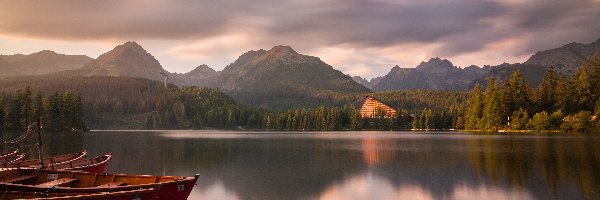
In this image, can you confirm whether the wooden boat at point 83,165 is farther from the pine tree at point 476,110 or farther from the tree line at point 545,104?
the pine tree at point 476,110

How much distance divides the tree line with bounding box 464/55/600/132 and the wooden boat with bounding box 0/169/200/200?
460 feet

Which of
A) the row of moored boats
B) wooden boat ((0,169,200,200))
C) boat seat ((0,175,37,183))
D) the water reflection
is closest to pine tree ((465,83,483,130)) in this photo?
the water reflection

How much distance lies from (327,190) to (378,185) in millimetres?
5681

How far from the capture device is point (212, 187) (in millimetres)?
42062

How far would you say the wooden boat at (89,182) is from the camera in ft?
85.9

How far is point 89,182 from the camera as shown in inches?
1292

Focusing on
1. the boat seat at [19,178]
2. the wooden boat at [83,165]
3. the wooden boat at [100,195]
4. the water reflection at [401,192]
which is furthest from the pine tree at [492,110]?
the wooden boat at [100,195]

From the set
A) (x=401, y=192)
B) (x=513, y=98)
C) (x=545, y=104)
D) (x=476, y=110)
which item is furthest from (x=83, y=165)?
(x=476, y=110)

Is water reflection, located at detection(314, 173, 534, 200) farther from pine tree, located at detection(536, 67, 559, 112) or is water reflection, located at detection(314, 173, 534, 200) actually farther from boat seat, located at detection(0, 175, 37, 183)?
pine tree, located at detection(536, 67, 559, 112)

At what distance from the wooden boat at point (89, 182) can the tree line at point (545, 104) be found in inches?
5520

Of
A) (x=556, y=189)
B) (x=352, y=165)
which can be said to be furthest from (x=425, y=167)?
(x=556, y=189)

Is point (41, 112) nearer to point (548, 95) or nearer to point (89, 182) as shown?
point (89, 182)

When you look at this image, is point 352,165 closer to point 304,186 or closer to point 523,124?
point 304,186

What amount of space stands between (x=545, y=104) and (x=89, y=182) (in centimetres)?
16937
